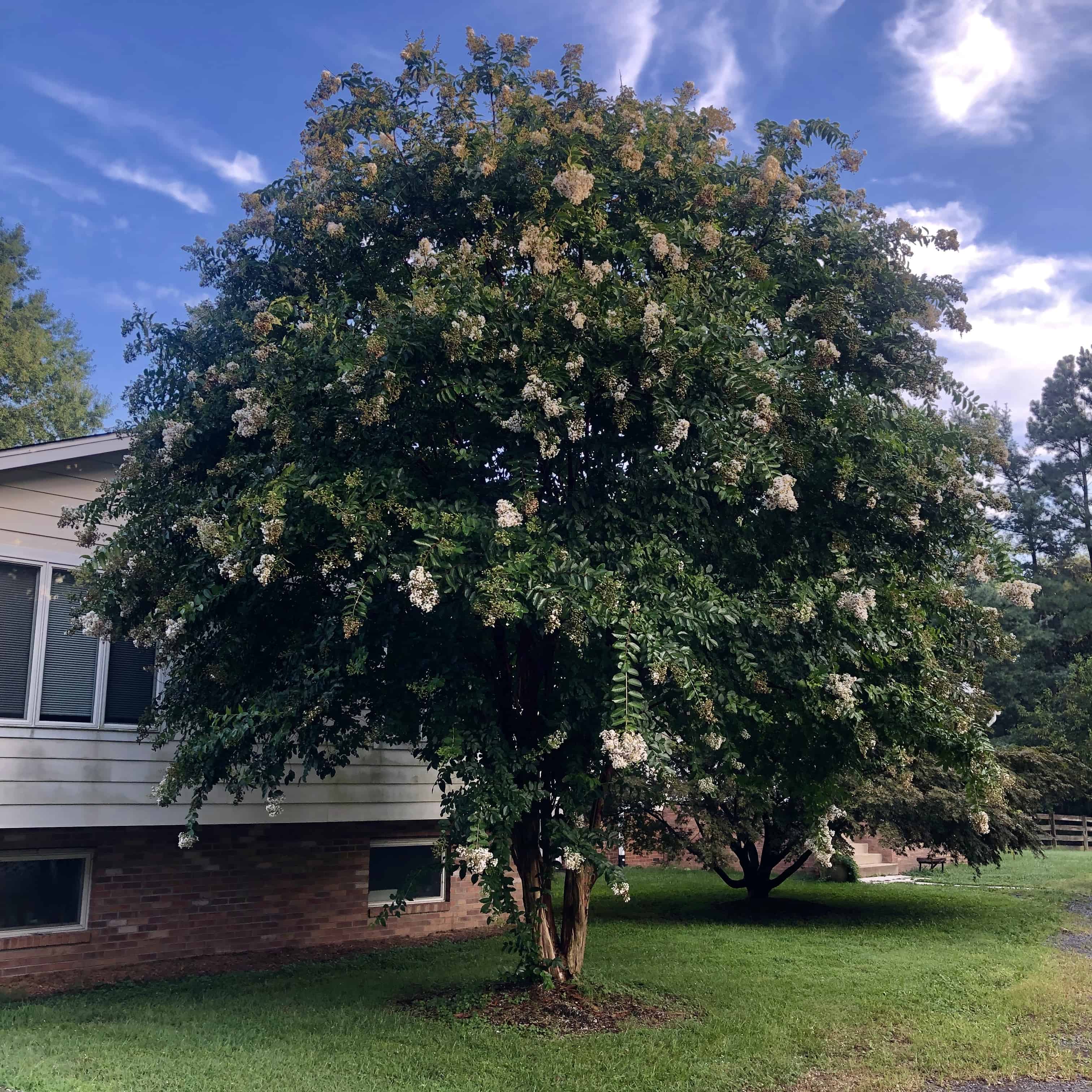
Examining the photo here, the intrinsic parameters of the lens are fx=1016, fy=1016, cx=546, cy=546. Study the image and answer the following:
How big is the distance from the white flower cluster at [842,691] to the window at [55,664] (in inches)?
219

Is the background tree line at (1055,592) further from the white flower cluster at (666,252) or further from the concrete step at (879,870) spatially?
the white flower cluster at (666,252)

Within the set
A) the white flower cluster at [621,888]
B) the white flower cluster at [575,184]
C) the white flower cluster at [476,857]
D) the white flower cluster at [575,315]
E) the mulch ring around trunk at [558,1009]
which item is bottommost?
the mulch ring around trunk at [558,1009]

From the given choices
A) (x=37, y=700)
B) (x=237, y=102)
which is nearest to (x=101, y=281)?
(x=237, y=102)

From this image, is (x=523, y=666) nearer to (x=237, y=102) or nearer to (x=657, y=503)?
(x=657, y=503)

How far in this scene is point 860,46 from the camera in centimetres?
1066

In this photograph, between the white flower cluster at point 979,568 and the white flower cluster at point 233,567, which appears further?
the white flower cluster at point 979,568

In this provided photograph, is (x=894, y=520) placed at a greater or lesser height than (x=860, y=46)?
lesser

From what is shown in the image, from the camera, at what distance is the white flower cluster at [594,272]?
698cm

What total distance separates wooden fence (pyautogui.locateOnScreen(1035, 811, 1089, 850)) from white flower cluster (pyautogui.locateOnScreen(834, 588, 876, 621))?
23.4 metres

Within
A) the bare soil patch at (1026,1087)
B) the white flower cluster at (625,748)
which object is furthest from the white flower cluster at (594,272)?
the bare soil patch at (1026,1087)

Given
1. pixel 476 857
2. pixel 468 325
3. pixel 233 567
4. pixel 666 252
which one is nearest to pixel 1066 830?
pixel 666 252

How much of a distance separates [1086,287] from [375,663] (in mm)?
13381

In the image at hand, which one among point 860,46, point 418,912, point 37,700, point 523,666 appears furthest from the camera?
point 418,912

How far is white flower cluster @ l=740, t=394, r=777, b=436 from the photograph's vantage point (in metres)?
6.63
